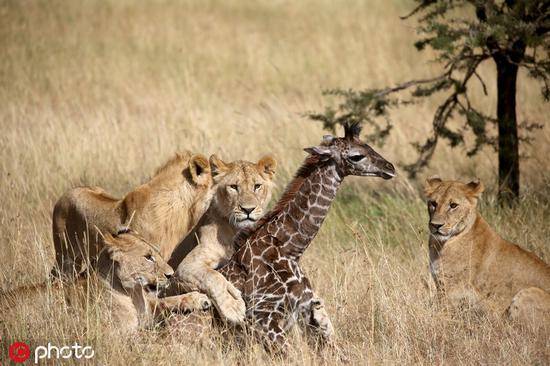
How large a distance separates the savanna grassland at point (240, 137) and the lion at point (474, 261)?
19 centimetres

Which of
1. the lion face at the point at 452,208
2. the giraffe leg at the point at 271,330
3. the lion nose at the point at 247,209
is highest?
the lion nose at the point at 247,209

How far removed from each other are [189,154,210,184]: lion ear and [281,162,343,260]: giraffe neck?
37.6 inches

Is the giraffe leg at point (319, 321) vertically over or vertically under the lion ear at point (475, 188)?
under

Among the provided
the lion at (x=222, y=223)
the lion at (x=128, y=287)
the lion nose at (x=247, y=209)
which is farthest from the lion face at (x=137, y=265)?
the lion nose at (x=247, y=209)

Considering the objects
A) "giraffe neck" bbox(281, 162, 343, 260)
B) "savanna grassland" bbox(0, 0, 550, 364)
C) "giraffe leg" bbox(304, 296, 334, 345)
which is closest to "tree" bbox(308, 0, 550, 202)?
"savanna grassland" bbox(0, 0, 550, 364)

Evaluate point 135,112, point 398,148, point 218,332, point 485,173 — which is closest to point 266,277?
point 218,332

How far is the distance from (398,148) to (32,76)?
7180 mm

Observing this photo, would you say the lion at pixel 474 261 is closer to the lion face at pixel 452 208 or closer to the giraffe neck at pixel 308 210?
the lion face at pixel 452 208

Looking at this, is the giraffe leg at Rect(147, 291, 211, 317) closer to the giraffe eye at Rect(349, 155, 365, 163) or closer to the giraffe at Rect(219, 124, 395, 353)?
the giraffe at Rect(219, 124, 395, 353)

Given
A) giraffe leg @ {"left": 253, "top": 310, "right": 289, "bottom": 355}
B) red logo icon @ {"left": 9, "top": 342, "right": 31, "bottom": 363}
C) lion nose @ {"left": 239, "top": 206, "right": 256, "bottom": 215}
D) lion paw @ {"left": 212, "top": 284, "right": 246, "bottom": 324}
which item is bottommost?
giraffe leg @ {"left": 253, "top": 310, "right": 289, "bottom": 355}

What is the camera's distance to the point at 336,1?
2175 cm

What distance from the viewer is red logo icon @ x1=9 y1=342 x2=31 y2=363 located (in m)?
5.76

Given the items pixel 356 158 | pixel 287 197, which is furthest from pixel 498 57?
Result: pixel 287 197

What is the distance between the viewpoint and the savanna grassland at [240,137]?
245 inches
